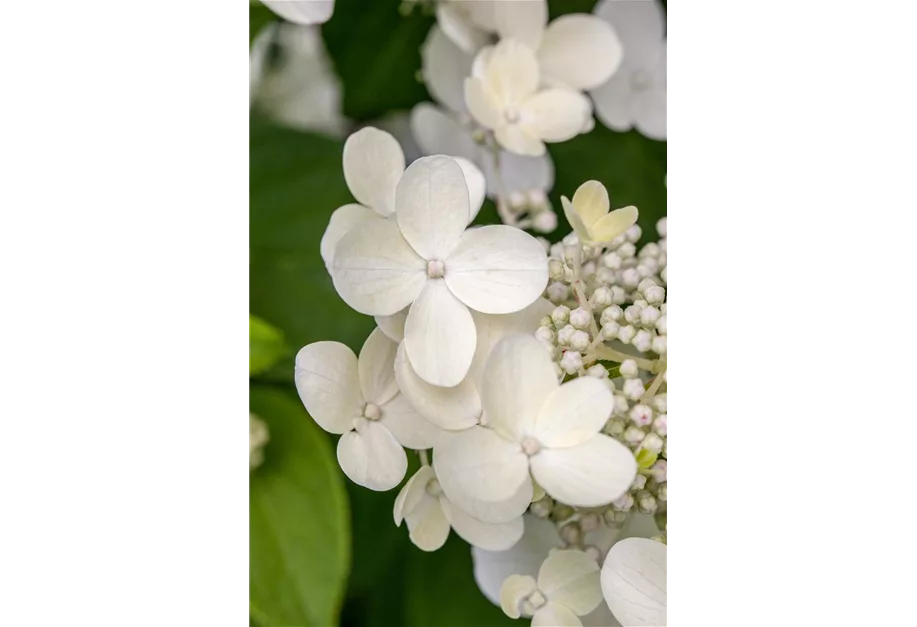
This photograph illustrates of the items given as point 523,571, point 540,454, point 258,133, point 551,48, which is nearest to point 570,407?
point 540,454

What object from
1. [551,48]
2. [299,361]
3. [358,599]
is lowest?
[358,599]

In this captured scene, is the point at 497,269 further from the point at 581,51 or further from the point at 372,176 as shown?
the point at 581,51

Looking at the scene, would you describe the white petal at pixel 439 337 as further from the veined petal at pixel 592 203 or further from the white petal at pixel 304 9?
the white petal at pixel 304 9

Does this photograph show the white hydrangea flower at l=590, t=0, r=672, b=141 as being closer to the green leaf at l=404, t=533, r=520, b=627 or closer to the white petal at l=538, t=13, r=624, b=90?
the white petal at l=538, t=13, r=624, b=90

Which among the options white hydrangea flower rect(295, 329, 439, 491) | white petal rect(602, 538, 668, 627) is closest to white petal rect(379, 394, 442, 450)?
white hydrangea flower rect(295, 329, 439, 491)

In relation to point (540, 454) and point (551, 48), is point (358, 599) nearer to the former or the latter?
point (540, 454)
